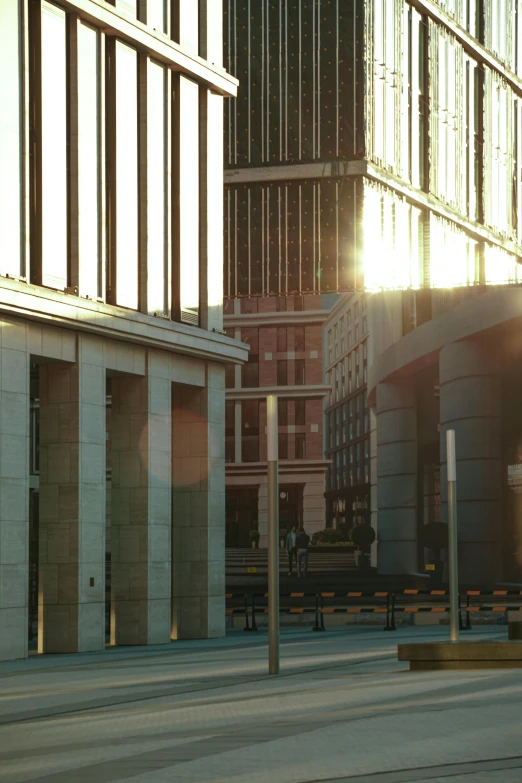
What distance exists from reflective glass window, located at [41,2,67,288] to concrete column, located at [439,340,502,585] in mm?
19196

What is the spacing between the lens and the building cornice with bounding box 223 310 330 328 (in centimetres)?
5225

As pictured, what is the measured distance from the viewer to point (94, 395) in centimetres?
2692

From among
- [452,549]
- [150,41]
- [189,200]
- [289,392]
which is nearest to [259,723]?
[452,549]

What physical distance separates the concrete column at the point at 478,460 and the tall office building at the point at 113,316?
13205 millimetres

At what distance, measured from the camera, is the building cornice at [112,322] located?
969 inches

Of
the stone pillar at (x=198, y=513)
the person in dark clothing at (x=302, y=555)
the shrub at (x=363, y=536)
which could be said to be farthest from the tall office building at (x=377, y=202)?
the stone pillar at (x=198, y=513)

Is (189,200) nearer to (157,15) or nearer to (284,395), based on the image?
(157,15)

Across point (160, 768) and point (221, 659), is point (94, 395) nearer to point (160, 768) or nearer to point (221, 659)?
point (221, 659)

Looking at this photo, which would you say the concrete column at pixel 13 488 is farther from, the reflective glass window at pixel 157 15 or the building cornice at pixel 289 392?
the building cornice at pixel 289 392

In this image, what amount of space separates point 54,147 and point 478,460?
67.1ft

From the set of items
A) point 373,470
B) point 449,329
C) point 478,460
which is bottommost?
point 478,460

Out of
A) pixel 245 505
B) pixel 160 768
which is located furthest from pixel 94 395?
pixel 245 505

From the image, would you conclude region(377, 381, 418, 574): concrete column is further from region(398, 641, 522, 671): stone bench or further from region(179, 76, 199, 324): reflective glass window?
region(398, 641, 522, 671): stone bench

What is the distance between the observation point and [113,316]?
27.2 meters
